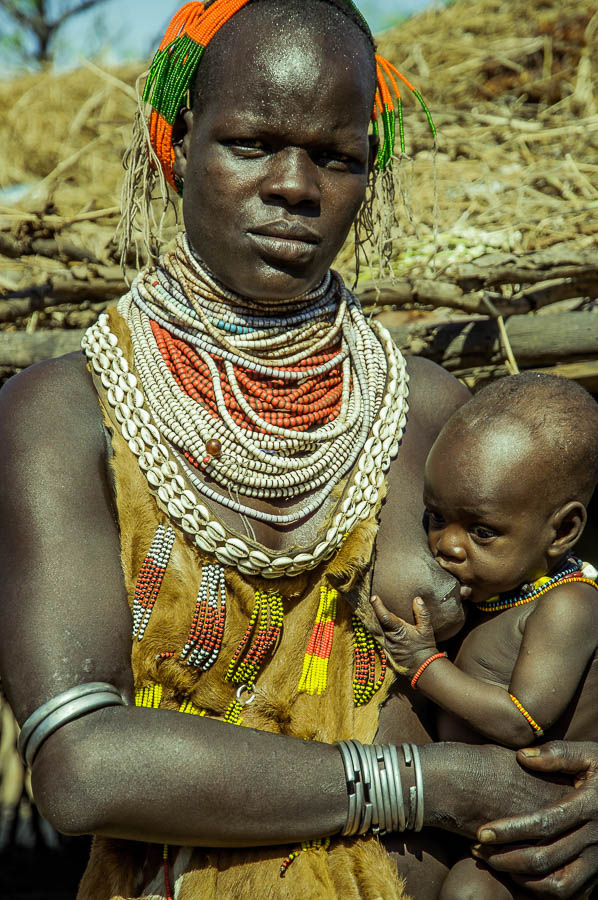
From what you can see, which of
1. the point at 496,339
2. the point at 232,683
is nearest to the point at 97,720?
the point at 232,683

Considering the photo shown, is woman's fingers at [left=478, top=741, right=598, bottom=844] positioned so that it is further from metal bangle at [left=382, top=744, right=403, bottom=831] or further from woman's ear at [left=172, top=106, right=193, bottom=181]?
woman's ear at [left=172, top=106, right=193, bottom=181]

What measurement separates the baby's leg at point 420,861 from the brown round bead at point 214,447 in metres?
0.96

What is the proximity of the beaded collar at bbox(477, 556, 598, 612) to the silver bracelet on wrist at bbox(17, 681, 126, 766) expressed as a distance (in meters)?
1.02

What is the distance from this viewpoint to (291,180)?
2.10 m

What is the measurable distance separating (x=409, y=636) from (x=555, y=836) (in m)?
0.55

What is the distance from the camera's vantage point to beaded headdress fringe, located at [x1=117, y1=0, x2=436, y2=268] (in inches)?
89.6

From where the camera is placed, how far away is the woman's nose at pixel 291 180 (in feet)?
6.89

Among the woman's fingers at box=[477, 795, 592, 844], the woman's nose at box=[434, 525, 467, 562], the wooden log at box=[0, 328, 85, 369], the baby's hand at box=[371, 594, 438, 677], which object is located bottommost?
the woman's fingers at box=[477, 795, 592, 844]

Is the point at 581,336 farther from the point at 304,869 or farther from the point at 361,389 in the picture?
the point at 304,869

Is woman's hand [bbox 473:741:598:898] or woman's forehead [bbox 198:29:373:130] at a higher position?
woman's forehead [bbox 198:29:373:130]

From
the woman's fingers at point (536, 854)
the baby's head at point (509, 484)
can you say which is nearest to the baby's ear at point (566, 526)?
the baby's head at point (509, 484)

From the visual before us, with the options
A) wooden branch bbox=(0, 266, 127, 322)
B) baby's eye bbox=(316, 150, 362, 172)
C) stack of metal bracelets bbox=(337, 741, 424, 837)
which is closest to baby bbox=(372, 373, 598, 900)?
stack of metal bracelets bbox=(337, 741, 424, 837)

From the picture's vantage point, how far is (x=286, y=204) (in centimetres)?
214

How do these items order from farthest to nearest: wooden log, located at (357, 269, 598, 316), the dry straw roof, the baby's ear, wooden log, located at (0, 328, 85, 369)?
the dry straw roof → wooden log, located at (357, 269, 598, 316) → wooden log, located at (0, 328, 85, 369) → the baby's ear
